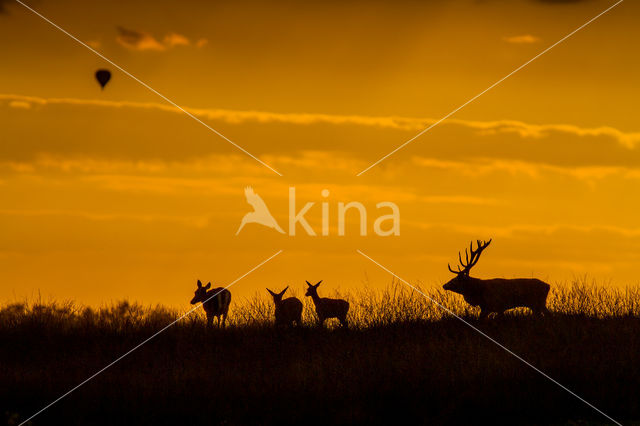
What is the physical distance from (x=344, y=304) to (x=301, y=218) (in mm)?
7677

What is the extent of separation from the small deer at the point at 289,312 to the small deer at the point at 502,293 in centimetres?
411

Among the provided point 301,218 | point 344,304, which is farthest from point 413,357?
point 301,218

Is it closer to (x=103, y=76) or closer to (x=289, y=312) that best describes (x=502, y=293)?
(x=289, y=312)

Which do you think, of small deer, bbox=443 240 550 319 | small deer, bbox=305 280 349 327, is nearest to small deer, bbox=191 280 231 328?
small deer, bbox=305 280 349 327

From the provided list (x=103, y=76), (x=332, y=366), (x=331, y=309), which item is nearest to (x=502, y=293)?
(x=331, y=309)

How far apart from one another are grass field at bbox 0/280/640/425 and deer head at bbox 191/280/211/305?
2503 millimetres

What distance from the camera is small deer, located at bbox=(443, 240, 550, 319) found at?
23.2m

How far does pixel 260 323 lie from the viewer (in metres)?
23.4

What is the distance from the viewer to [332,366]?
17484 millimetres

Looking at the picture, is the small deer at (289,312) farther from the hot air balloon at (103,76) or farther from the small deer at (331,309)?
the hot air balloon at (103,76)

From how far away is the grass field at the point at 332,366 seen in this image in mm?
14734

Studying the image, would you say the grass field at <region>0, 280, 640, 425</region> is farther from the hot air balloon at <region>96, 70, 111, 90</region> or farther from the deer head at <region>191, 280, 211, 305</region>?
the hot air balloon at <region>96, 70, 111, 90</region>

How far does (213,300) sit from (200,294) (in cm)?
155

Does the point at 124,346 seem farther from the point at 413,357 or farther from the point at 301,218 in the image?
the point at 301,218
